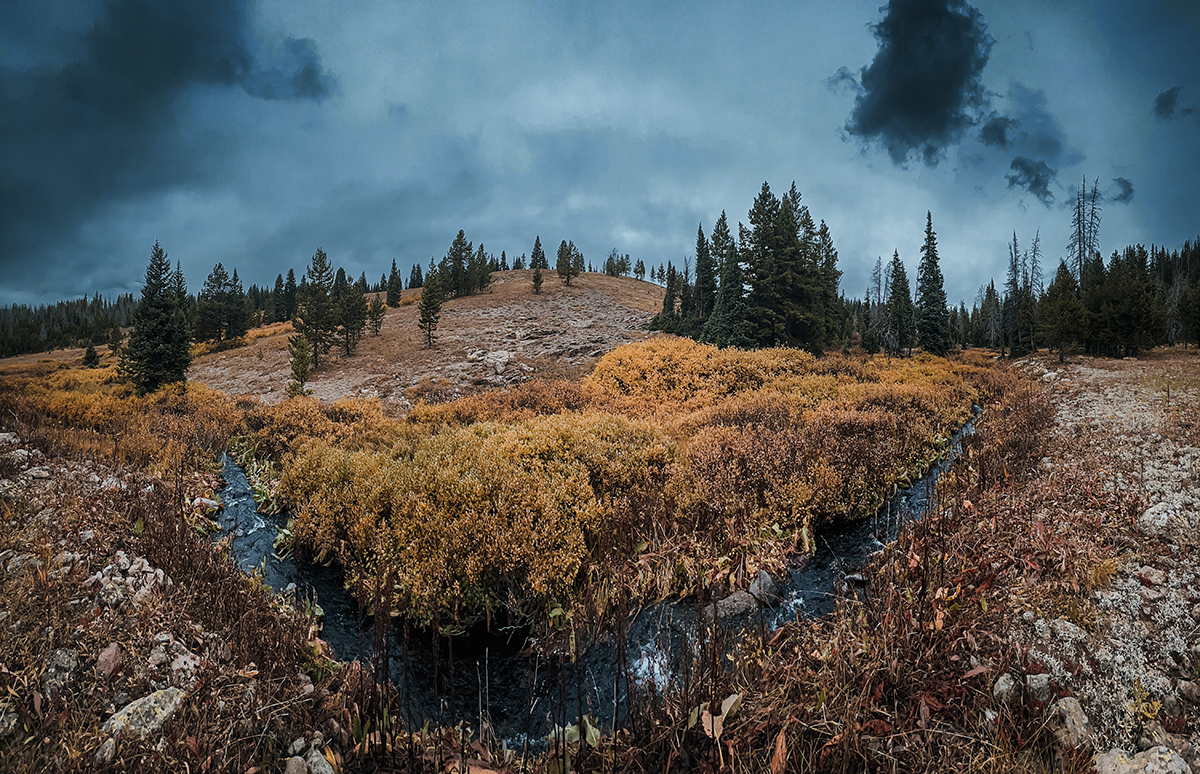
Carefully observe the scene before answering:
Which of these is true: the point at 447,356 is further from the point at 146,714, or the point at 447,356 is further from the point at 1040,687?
the point at 1040,687

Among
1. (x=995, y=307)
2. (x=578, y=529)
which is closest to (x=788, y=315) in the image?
(x=578, y=529)

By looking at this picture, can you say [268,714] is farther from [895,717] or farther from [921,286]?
[921,286]

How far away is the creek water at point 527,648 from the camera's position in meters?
4.41

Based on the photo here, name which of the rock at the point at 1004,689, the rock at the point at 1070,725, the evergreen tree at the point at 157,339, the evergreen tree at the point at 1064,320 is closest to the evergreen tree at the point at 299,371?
the evergreen tree at the point at 157,339

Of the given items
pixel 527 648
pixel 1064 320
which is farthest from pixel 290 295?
pixel 1064 320

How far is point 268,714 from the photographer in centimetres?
349

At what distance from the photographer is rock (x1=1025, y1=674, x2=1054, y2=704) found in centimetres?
337

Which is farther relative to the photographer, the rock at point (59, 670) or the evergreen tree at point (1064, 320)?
the evergreen tree at point (1064, 320)

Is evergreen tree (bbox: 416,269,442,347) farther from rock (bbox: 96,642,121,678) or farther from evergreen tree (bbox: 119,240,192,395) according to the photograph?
rock (bbox: 96,642,121,678)

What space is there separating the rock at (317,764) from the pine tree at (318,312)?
34.4m

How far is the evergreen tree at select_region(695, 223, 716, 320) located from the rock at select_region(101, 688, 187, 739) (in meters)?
40.9

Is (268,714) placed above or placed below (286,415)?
below

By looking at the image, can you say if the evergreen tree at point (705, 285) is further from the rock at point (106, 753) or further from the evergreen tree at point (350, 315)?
the rock at point (106, 753)

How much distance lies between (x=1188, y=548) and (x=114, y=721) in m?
9.82
